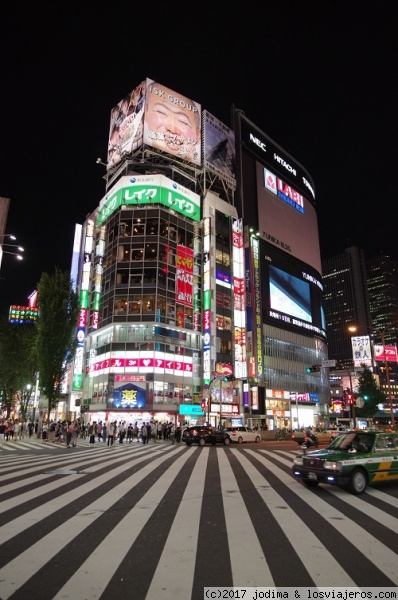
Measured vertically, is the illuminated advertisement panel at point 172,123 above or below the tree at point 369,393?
above

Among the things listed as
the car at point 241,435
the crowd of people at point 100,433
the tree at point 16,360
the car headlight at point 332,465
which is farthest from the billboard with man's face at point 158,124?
the car headlight at point 332,465

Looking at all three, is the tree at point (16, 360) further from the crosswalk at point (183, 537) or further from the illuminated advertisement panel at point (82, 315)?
the crosswalk at point (183, 537)

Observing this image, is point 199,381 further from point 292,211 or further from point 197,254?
point 292,211

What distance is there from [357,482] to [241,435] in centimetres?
2475

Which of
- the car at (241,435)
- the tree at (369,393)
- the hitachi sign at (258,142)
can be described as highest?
the hitachi sign at (258,142)

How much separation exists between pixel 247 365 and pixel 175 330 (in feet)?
46.1

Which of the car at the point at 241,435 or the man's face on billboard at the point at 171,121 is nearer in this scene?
the car at the point at 241,435

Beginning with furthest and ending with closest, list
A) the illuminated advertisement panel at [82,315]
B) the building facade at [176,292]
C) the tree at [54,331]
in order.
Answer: the illuminated advertisement panel at [82,315]
the building facade at [176,292]
the tree at [54,331]

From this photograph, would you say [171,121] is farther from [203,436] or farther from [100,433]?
[203,436]

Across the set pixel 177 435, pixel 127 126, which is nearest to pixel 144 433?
pixel 177 435

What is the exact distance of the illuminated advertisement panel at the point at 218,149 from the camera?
67125mm

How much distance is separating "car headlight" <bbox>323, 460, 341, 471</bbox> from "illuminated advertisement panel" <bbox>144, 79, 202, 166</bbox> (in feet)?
187

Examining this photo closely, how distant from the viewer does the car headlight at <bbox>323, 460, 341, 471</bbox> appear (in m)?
Answer: 9.69

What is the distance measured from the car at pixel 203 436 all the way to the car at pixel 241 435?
70.7 inches
